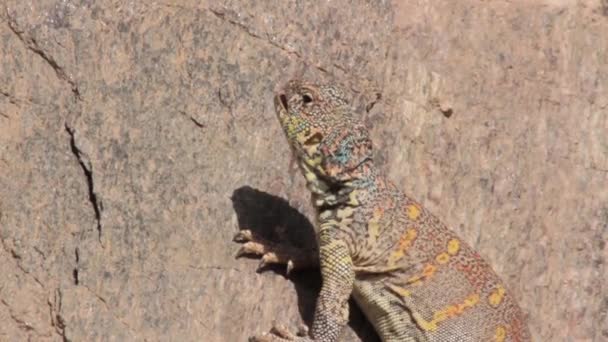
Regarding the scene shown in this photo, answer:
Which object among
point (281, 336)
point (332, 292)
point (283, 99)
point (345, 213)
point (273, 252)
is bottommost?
point (281, 336)

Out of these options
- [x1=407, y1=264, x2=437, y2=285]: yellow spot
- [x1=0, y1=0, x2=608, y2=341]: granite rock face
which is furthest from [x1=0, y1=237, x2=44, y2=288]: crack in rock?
[x1=407, y1=264, x2=437, y2=285]: yellow spot

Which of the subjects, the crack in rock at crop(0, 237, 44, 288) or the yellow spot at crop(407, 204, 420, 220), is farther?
the yellow spot at crop(407, 204, 420, 220)

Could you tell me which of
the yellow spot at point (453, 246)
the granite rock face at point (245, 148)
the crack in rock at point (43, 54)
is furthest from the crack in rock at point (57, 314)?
the yellow spot at point (453, 246)

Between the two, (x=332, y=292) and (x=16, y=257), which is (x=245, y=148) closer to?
(x=332, y=292)

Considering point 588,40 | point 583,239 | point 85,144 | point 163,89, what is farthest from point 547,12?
point 85,144

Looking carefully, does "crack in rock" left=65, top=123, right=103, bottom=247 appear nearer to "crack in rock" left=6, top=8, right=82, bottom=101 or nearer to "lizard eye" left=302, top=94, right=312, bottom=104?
"crack in rock" left=6, top=8, right=82, bottom=101

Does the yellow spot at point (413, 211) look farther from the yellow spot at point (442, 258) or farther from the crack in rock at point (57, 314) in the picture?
the crack in rock at point (57, 314)

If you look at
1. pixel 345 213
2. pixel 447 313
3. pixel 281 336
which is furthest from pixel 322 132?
pixel 447 313
